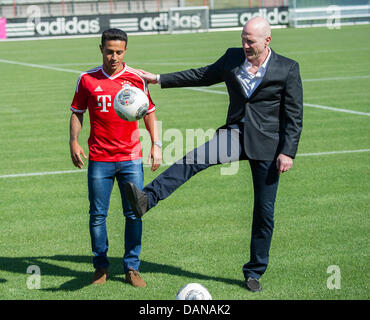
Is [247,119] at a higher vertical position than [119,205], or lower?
higher

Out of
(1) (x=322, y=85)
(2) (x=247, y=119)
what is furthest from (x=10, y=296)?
(1) (x=322, y=85)

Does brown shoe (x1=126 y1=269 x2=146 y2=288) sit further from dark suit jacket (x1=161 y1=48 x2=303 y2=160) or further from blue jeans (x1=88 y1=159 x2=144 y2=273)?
dark suit jacket (x1=161 y1=48 x2=303 y2=160)

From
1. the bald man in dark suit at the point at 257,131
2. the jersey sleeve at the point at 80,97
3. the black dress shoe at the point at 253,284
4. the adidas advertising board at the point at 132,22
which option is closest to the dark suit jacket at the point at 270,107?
the bald man in dark suit at the point at 257,131

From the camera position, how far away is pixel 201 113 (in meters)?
17.5

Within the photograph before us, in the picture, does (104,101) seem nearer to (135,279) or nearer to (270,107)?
(270,107)

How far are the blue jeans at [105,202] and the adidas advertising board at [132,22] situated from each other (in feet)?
142

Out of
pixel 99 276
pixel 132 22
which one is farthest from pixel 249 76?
pixel 132 22

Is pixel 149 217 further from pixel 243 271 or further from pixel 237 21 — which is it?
pixel 237 21

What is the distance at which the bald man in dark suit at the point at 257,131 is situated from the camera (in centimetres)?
645

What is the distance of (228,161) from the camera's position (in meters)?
6.60

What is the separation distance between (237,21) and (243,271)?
45.2 meters

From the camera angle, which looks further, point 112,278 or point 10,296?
point 112,278

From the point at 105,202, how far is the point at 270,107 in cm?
180

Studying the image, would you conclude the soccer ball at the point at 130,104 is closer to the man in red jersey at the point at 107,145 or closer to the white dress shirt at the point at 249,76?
the man in red jersey at the point at 107,145
